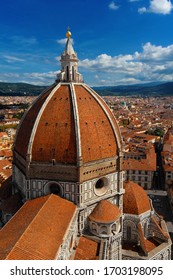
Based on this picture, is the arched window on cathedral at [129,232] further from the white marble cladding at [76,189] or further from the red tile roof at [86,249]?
the red tile roof at [86,249]

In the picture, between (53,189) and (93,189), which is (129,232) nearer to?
(93,189)

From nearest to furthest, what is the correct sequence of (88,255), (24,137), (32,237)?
(32,237) → (88,255) → (24,137)

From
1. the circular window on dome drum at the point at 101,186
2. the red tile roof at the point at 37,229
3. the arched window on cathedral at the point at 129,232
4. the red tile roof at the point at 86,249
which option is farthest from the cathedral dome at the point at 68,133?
the arched window on cathedral at the point at 129,232

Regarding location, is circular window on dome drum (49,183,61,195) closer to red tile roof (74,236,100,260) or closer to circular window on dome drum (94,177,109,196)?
circular window on dome drum (94,177,109,196)

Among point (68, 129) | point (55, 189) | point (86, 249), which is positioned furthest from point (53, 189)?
point (86, 249)

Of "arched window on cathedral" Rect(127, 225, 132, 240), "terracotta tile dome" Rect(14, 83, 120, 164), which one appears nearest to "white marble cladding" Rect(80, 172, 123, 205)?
"terracotta tile dome" Rect(14, 83, 120, 164)

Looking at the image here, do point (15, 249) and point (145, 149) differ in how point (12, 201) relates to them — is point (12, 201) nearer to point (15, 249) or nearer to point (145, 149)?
point (15, 249)

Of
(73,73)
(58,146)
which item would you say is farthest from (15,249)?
(73,73)
